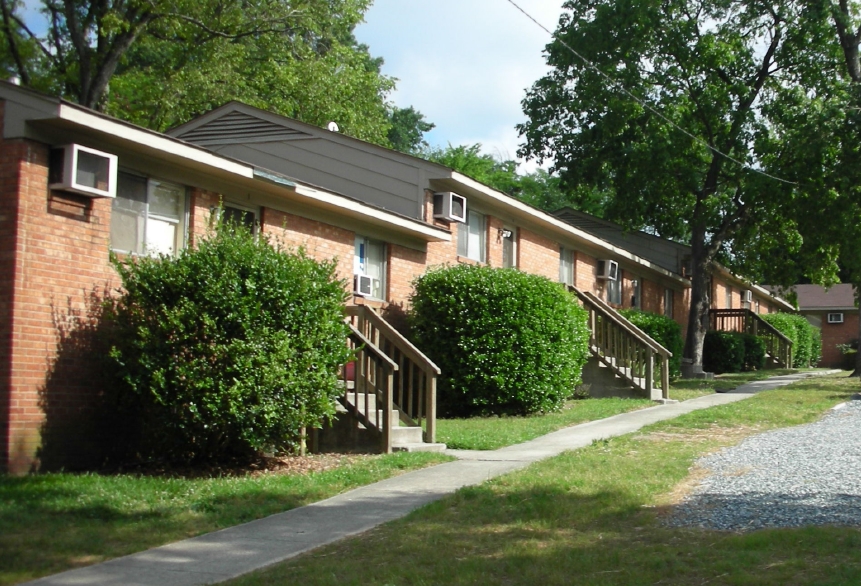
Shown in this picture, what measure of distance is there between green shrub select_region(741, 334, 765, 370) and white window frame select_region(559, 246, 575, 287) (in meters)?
12.8

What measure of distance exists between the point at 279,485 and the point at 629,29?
20.6 m

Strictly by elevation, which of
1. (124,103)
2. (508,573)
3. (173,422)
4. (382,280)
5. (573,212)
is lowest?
(508,573)

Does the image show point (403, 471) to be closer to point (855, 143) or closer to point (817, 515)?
point (817, 515)

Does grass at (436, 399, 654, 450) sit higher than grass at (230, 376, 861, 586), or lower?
higher

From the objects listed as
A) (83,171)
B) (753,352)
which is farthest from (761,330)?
(83,171)

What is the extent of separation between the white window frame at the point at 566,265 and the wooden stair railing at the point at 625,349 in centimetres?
235

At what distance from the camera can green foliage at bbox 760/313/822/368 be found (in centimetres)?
3756

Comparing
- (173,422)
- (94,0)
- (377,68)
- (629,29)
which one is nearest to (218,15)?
(94,0)

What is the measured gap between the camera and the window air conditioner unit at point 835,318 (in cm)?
4897

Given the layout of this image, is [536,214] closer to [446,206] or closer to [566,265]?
[566,265]

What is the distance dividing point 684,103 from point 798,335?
15.2 metres

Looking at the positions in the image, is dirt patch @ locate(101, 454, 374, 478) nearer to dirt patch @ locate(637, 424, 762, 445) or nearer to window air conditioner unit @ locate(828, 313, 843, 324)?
dirt patch @ locate(637, 424, 762, 445)

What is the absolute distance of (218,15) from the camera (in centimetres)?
2661

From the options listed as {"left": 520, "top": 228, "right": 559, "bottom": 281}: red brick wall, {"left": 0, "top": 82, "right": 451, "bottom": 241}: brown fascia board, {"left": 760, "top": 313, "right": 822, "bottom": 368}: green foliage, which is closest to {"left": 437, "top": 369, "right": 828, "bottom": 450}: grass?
{"left": 520, "top": 228, "right": 559, "bottom": 281}: red brick wall
